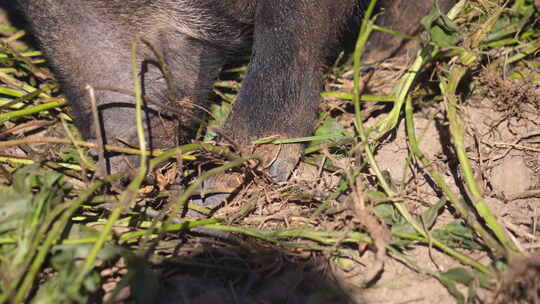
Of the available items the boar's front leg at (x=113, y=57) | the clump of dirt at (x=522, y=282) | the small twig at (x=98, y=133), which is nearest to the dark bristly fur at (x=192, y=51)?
the boar's front leg at (x=113, y=57)

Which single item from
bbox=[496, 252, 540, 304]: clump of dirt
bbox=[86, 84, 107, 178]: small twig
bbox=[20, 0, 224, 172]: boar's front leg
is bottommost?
bbox=[496, 252, 540, 304]: clump of dirt

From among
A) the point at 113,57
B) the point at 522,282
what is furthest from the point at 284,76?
the point at 522,282

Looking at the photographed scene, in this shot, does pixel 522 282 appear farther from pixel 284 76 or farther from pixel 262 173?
pixel 284 76

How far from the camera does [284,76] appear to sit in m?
1.46

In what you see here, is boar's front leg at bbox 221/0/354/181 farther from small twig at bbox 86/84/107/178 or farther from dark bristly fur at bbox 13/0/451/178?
small twig at bbox 86/84/107/178

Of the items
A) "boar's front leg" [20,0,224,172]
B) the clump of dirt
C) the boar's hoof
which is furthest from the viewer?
the boar's hoof

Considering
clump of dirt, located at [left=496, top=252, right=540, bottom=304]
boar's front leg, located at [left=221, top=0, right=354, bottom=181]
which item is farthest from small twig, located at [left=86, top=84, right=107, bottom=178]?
clump of dirt, located at [left=496, top=252, right=540, bottom=304]

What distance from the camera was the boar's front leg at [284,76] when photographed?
1406mm

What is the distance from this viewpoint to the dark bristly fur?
4.25 feet

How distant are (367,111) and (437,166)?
0.96 ft

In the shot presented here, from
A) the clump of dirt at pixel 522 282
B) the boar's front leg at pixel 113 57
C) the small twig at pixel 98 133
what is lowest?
the clump of dirt at pixel 522 282

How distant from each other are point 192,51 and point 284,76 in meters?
0.28

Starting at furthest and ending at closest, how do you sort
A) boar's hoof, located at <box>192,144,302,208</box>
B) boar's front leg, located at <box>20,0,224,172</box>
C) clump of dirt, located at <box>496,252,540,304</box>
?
boar's hoof, located at <box>192,144,302,208</box> < boar's front leg, located at <box>20,0,224,172</box> < clump of dirt, located at <box>496,252,540,304</box>

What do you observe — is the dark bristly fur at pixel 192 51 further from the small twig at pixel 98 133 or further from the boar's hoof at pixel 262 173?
the small twig at pixel 98 133
